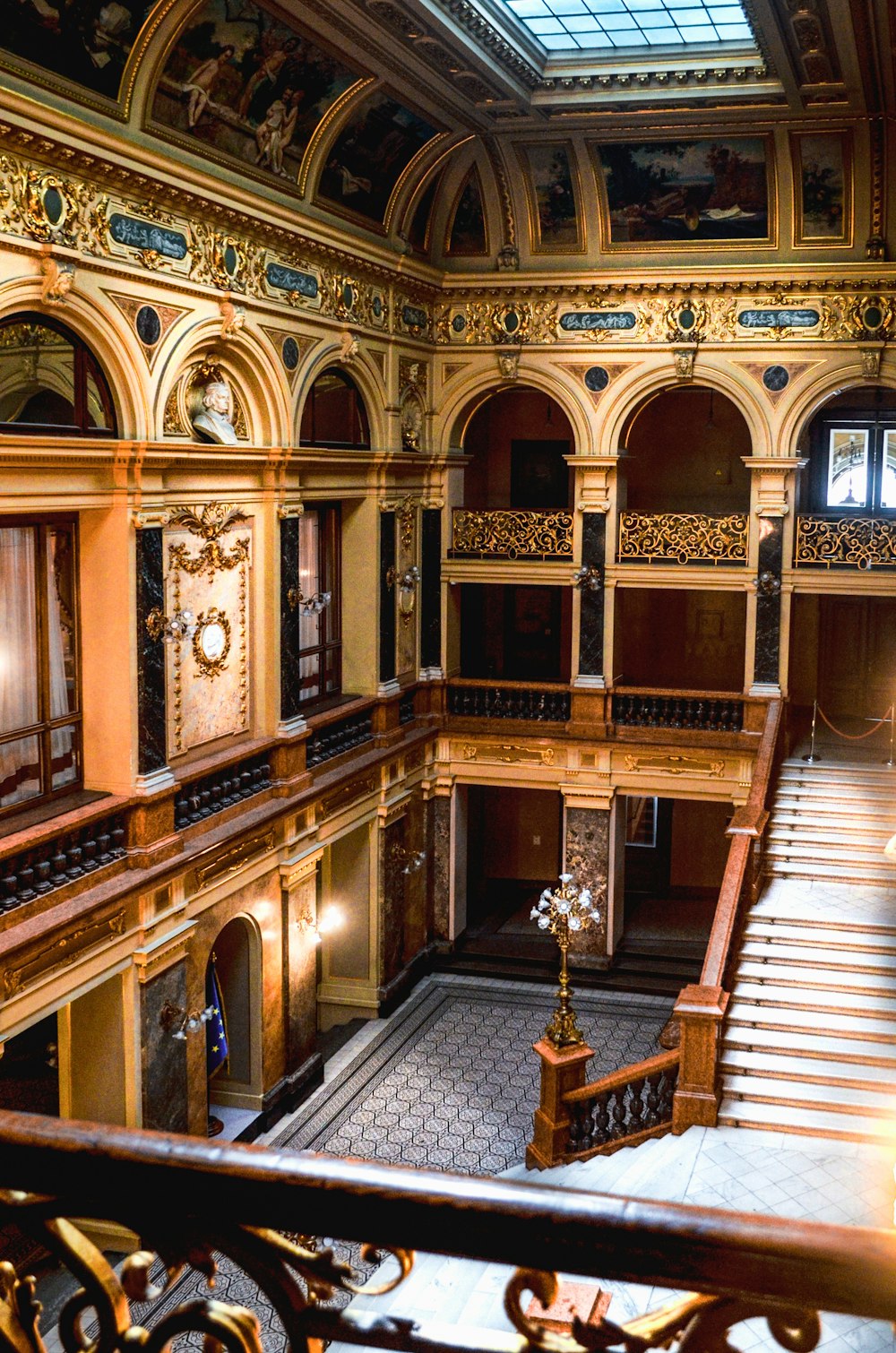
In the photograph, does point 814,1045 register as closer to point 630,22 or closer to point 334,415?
point 334,415

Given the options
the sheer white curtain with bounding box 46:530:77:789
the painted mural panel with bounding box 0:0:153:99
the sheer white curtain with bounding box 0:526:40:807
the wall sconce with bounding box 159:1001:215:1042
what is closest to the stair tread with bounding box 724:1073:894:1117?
the wall sconce with bounding box 159:1001:215:1042

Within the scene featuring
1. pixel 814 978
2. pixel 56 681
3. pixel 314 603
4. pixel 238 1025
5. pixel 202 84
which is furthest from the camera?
pixel 314 603

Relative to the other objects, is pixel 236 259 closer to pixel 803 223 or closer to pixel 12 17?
pixel 12 17

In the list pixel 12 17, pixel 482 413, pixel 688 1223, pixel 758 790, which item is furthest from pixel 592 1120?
pixel 482 413

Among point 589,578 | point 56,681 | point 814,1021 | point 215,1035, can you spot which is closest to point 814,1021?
point 814,1021

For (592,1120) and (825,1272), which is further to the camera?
(592,1120)

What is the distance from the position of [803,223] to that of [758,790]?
7463mm

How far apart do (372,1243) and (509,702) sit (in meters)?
17.2

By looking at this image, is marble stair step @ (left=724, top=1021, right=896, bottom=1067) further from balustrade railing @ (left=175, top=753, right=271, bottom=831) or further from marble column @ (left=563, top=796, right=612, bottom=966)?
marble column @ (left=563, top=796, right=612, bottom=966)

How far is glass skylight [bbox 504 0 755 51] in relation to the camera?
496 inches

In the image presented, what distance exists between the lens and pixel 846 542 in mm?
17531

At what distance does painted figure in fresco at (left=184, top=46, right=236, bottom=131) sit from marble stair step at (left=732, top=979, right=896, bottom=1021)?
916 centimetres

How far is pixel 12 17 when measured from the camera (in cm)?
880

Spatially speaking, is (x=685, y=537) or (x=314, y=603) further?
(x=685, y=537)
